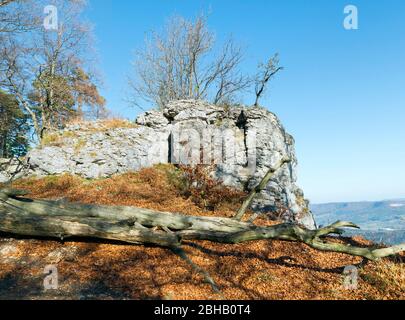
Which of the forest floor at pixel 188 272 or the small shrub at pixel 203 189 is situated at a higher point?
the small shrub at pixel 203 189

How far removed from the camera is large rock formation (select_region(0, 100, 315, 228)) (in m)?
17.2

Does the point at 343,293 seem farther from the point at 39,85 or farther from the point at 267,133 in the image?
the point at 39,85

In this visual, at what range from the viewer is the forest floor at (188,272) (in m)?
6.26

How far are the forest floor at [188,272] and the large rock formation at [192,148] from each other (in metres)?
7.97

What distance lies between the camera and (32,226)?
7.70 meters

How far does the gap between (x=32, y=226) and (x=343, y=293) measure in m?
8.65

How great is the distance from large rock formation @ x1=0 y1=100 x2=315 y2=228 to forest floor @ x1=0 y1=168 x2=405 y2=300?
7968mm

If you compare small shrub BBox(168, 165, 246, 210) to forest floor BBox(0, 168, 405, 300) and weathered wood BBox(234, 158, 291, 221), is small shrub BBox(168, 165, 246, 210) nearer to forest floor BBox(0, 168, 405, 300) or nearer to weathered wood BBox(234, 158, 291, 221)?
weathered wood BBox(234, 158, 291, 221)

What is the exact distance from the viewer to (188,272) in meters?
7.24

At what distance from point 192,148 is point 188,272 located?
484 inches
